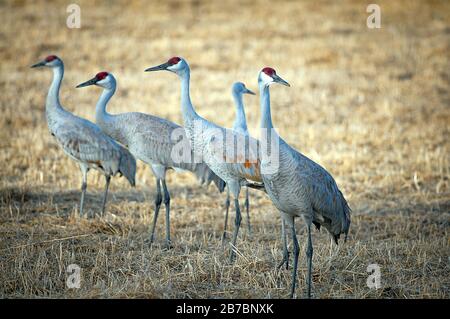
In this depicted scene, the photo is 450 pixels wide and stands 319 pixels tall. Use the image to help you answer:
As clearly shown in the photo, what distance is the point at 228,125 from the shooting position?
10938 millimetres

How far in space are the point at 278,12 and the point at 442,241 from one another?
13.9 m

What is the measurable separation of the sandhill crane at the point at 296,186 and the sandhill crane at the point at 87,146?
2756 mm

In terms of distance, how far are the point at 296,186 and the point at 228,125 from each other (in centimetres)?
619

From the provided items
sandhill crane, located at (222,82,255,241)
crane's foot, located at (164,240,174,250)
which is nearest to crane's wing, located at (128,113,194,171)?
sandhill crane, located at (222,82,255,241)

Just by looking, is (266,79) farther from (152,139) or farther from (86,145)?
(86,145)

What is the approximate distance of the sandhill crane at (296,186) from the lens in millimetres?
4789

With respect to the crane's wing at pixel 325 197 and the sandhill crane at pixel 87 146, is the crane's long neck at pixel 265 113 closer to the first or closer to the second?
the crane's wing at pixel 325 197

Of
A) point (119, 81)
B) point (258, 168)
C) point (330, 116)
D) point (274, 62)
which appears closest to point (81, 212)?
point (258, 168)

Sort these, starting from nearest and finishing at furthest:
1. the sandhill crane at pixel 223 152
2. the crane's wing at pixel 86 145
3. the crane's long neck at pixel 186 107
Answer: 1. the sandhill crane at pixel 223 152
2. the crane's long neck at pixel 186 107
3. the crane's wing at pixel 86 145

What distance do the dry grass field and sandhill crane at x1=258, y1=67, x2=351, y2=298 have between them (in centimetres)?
51

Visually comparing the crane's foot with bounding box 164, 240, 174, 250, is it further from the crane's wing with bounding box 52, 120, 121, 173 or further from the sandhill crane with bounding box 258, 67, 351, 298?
the crane's wing with bounding box 52, 120, 121, 173

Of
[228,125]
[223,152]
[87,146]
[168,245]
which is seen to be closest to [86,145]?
[87,146]

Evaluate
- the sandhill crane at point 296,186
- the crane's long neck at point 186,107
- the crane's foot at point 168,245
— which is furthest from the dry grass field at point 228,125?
the crane's long neck at point 186,107
